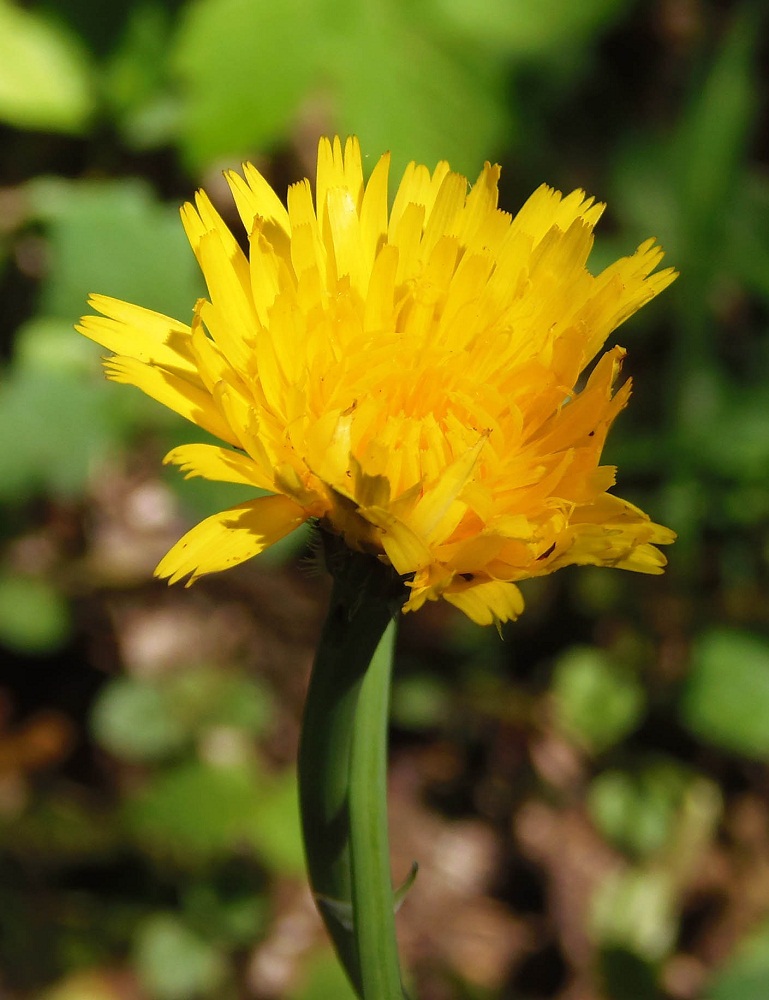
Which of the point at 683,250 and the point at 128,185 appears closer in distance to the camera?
the point at 128,185

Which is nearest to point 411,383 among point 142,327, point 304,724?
point 142,327

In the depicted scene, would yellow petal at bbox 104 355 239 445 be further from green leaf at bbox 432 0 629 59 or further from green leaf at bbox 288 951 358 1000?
green leaf at bbox 432 0 629 59

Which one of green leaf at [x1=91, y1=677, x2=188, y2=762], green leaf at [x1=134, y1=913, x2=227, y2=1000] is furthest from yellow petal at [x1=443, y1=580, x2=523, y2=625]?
green leaf at [x1=134, y1=913, x2=227, y2=1000]

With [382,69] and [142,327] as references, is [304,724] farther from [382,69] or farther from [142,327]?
[382,69]

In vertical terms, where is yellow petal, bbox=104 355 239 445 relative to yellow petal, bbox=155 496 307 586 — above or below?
above

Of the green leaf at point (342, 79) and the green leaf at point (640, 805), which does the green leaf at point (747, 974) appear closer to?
the green leaf at point (640, 805)

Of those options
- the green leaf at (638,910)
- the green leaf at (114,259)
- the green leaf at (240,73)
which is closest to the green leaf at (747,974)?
the green leaf at (638,910)
